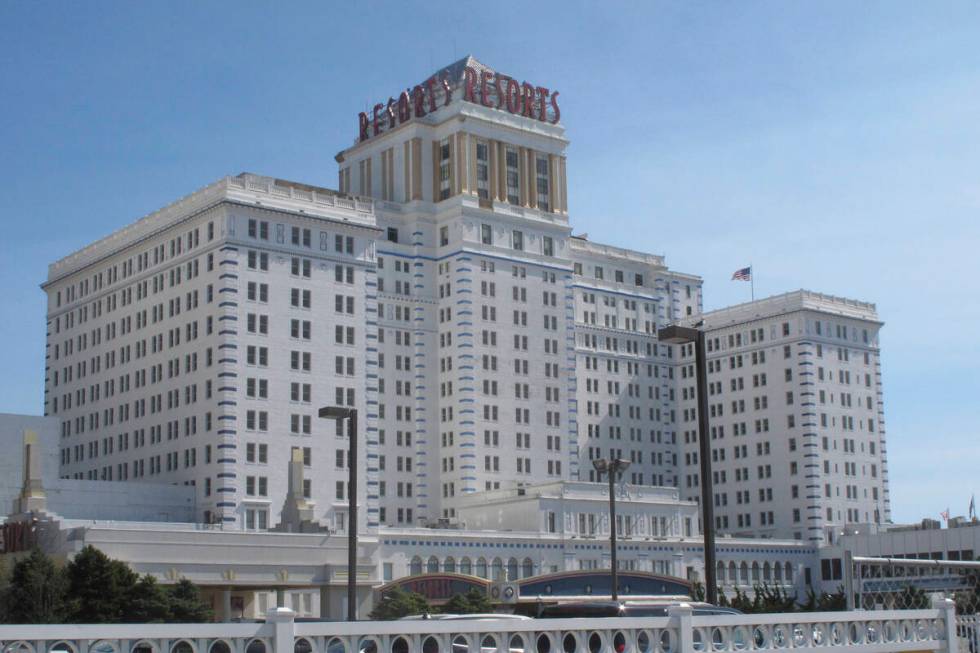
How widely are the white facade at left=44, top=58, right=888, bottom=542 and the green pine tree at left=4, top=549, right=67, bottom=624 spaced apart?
30112 mm

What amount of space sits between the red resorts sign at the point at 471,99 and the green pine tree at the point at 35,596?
252 ft

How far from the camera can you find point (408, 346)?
456 feet

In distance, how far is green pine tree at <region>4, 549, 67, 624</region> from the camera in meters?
76.4

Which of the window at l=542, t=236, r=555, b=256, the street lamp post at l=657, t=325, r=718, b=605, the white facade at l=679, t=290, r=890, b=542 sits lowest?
the street lamp post at l=657, t=325, r=718, b=605

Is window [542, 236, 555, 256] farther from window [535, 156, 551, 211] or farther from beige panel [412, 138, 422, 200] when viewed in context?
beige panel [412, 138, 422, 200]

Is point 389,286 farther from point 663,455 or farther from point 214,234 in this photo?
point 663,455

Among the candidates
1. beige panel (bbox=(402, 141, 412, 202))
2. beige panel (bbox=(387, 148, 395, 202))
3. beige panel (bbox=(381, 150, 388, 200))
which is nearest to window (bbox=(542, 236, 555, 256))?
beige panel (bbox=(402, 141, 412, 202))

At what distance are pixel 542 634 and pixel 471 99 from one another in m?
121

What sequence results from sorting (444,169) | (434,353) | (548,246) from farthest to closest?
(548,246), (444,169), (434,353)

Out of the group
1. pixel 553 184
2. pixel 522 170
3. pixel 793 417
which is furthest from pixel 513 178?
pixel 793 417

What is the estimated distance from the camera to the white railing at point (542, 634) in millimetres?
22047

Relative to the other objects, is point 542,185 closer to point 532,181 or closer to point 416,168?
point 532,181

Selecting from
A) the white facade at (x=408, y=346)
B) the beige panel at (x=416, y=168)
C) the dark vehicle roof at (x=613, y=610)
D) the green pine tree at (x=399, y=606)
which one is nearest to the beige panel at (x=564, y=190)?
the white facade at (x=408, y=346)

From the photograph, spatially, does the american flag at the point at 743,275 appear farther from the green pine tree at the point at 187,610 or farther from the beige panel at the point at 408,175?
the green pine tree at the point at 187,610
